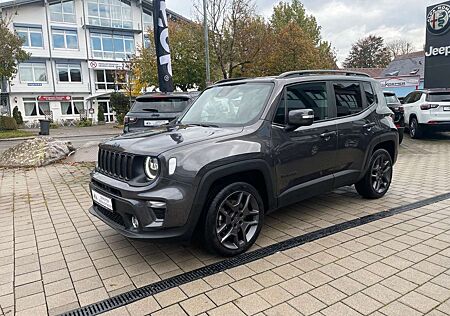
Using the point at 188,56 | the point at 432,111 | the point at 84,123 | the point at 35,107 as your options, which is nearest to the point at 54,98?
the point at 35,107

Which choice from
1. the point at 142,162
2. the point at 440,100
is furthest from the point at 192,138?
the point at 440,100

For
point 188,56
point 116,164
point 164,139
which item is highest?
point 188,56

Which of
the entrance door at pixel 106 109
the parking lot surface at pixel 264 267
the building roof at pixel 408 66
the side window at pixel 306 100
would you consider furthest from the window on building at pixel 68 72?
the side window at pixel 306 100

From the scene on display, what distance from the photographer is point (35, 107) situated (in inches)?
1355

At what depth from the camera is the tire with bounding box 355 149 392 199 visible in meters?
5.02

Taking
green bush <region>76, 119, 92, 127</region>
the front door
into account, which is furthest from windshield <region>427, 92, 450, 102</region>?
green bush <region>76, 119, 92, 127</region>

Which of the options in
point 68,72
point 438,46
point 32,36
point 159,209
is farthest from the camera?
point 68,72

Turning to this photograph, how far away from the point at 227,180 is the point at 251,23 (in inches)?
703

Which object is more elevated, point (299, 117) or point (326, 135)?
point (299, 117)

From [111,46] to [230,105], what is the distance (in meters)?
37.3

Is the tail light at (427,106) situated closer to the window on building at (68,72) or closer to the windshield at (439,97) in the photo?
the windshield at (439,97)

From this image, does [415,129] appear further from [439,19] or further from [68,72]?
[68,72]

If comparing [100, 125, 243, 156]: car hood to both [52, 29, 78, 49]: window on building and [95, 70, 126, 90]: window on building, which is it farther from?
[52, 29, 78, 49]: window on building

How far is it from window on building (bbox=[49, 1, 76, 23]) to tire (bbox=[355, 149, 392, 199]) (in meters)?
37.7
